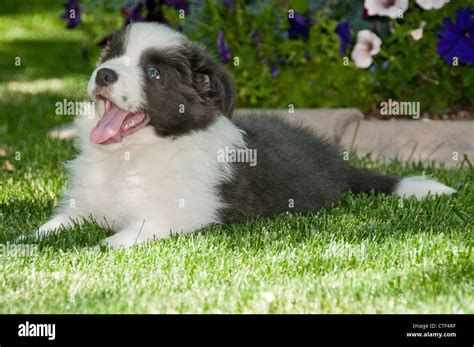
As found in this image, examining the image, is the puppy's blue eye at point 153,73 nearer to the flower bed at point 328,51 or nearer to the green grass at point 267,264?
the green grass at point 267,264

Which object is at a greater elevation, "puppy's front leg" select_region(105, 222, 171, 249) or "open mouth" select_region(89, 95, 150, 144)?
"open mouth" select_region(89, 95, 150, 144)

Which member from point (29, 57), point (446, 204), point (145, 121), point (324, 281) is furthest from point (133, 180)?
point (29, 57)

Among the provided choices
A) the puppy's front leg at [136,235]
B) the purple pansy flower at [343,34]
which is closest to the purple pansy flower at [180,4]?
the purple pansy flower at [343,34]

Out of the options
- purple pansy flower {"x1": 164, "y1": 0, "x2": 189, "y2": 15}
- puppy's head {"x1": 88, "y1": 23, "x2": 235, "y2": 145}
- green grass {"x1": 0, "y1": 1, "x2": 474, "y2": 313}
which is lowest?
green grass {"x1": 0, "y1": 1, "x2": 474, "y2": 313}

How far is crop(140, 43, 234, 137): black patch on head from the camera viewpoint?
4.54 metres

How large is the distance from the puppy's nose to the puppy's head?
0.5 inches

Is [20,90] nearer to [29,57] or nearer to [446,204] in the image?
[29,57]

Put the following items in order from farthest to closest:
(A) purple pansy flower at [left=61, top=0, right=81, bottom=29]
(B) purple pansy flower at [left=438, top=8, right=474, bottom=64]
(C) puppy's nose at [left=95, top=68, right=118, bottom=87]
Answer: (A) purple pansy flower at [left=61, top=0, right=81, bottom=29], (B) purple pansy flower at [left=438, top=8, right=474, bottom=64], (C) puppy's nose at [left=95, top=68, right=118, bottom=87]

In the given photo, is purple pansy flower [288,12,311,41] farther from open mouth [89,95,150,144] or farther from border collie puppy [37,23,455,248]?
open mouth [89,95,150,144]

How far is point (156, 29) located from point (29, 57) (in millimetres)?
8728

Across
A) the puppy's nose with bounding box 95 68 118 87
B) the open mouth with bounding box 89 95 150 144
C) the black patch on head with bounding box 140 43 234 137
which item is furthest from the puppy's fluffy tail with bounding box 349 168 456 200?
the puppy's nose with bounding box 95 68 118 87

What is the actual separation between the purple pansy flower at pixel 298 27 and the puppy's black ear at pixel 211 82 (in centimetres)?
273

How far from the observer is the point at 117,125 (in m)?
4.58

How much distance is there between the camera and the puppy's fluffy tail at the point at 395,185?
5.53 m
